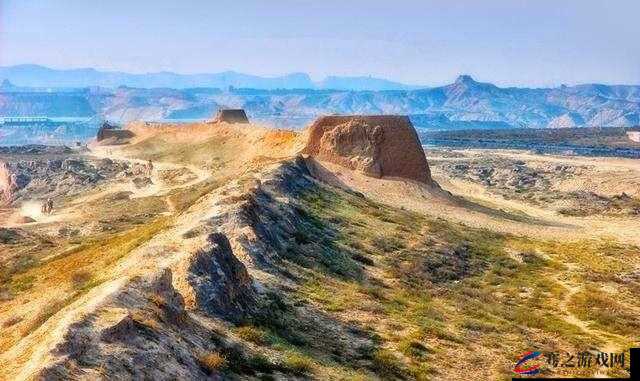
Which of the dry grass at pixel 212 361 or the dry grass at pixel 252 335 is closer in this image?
the dry grass at pixel 212 361

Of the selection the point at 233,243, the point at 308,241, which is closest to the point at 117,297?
the point at 233,243

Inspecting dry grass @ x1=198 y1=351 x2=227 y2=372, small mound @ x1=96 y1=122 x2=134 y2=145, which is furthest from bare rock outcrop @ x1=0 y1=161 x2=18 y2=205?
dry grass @ x1=198 y1=351 x2=227 y2=372

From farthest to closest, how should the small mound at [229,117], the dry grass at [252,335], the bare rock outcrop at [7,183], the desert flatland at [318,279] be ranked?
the small mound at [229,117]
the bare rock outcrop at [7,183]
the dry grass at [252,335]
the desert flatland at [318,279]

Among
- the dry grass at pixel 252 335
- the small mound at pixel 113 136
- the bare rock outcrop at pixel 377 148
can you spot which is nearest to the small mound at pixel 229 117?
the small mound at pixel 113 136

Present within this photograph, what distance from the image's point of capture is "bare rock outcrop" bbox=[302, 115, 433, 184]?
223ft

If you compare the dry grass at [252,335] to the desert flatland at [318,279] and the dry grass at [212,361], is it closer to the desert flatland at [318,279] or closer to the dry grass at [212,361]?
the desert flatland at [318,279]

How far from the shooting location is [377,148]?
68312 millimetres

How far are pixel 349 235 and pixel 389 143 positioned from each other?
96.4ft

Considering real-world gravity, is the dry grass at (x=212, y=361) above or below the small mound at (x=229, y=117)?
below

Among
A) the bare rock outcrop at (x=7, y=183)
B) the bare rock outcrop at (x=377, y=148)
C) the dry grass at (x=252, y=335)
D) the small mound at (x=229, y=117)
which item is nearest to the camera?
the dry grass at (x=252, y=335)

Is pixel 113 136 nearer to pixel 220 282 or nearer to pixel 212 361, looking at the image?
pixel 220 282

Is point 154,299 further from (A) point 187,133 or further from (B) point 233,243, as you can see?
(A) point 187,133

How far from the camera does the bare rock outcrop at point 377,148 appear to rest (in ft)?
223

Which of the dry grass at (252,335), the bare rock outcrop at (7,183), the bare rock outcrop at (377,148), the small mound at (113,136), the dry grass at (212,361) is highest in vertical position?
the bare rock outcrop at (377,148)
